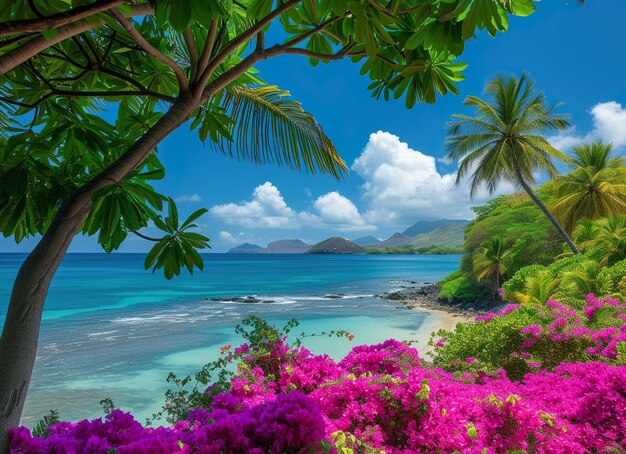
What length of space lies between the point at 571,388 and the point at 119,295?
35593 millimetres

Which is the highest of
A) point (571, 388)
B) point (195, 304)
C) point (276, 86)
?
Result: point (276, 86)

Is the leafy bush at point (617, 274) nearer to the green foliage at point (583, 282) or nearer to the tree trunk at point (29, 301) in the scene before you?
the green foliage at point (583, 282)

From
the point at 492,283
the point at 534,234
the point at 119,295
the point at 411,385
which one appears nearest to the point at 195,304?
the point at 119,295

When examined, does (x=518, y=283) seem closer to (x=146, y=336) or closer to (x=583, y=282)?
(x=583, y=282)

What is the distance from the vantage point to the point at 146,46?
1.57 meters

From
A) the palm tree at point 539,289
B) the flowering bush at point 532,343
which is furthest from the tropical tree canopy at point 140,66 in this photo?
the palm tree at point 539,289

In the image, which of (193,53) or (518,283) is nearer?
(193,53)

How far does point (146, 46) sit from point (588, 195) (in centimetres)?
2092

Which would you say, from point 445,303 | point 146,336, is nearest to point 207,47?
point 146,336

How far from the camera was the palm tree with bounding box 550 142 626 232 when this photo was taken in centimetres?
1736

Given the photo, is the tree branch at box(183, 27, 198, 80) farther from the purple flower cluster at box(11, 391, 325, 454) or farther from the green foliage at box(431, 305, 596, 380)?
the green foliage at box(431, 305, 596, 380)

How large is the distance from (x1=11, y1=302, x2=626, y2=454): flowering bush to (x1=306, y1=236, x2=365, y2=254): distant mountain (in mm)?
172216

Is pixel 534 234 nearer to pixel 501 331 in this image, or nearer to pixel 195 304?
pixel 501 331

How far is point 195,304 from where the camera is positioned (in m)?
27.4
